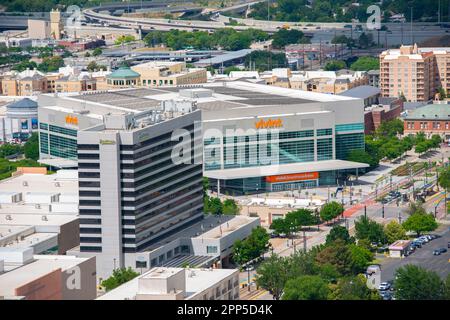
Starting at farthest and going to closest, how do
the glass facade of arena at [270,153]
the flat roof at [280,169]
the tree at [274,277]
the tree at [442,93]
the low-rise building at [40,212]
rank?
the tree at [442,93], the glass facade of arena at [270,153], the flat roof at [280,169], the low-rise building at [40,212], the tree at [274,277]

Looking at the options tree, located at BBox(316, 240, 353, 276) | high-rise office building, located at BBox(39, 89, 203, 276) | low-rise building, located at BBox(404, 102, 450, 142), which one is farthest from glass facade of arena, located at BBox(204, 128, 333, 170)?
tree, located at BBox(316, 240, 353, 276)

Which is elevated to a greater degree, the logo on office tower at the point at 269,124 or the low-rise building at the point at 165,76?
the logo on office tower at the point at 269,124

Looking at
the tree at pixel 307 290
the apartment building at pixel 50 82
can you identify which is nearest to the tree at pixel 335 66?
the apartment building at pixel 50 82

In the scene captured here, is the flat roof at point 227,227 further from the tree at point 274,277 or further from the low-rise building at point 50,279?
the low-rise building at point 50,279

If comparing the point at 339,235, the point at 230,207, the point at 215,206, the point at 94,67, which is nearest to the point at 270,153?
the point at 230,207
